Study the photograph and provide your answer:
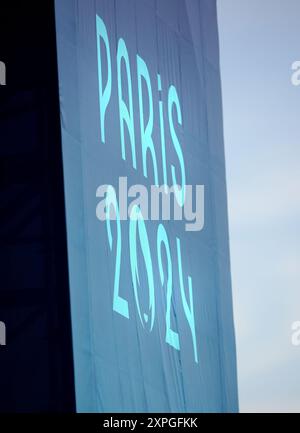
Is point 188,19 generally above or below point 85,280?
above

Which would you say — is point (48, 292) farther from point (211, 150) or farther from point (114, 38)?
point (211, 150)

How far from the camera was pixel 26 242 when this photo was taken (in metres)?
6.84

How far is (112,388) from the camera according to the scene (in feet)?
23.9

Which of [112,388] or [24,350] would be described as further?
[112,388]

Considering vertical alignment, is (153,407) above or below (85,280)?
below

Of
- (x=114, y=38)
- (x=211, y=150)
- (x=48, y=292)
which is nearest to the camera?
(x=48, y=292)

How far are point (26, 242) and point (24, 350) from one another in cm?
74

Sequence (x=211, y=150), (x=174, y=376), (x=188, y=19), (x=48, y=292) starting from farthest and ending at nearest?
(x=211, y=150) < (x=188, y=19) < (x=174, y=376) < (x=48, y=292)

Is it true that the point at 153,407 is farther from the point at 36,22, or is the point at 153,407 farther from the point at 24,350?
the point at 36,22

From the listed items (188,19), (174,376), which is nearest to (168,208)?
(174,376)

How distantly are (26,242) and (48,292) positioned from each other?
1.29 feet

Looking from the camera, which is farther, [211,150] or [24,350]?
[211,150]

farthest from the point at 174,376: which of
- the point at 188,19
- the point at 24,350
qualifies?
the point at 188,19

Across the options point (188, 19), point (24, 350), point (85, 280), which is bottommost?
point (24, 350)
